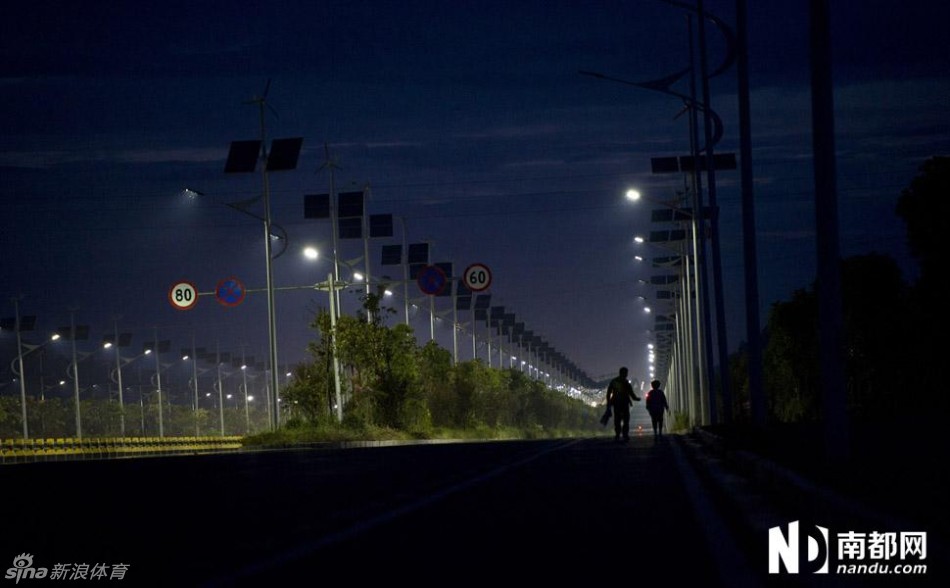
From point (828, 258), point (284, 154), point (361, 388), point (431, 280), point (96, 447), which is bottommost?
point (96, 447)

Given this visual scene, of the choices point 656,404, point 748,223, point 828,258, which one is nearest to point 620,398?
point 656,404

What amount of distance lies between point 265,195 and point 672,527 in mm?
50190

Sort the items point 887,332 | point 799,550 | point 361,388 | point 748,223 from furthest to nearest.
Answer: point 887,332
point 361,388
point 748,223
point 799,550

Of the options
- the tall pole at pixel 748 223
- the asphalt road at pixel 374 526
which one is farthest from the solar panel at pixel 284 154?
the asphalt road at pixel 374 526

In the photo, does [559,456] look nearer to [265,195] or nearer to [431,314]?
[265,195]

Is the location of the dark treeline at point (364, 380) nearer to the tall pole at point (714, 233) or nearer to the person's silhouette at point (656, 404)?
the tall pole at point (714, 233)

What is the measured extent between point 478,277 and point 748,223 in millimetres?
36261

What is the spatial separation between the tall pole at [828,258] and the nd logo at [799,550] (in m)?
5.89

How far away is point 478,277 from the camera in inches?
2761

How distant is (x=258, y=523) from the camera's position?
14812mm

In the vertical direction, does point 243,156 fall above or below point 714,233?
above

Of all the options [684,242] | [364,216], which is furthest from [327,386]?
[684,242]

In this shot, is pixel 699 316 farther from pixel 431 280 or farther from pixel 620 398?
pixel 620 398

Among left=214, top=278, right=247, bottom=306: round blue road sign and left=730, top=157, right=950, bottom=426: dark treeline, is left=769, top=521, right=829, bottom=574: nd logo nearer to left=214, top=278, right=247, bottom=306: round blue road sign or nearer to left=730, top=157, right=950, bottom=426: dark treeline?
left=730, top=157, right=950, bottom=426: dark treeline
